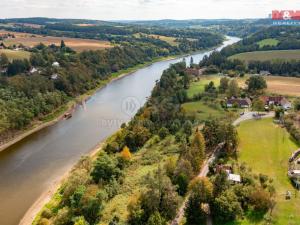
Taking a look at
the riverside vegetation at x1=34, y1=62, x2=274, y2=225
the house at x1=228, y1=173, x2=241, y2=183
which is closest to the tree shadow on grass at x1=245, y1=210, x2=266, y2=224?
the riverside vegetation at x1=34, y1=62, x2=274, y2=225

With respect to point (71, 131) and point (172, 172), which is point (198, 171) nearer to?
point (172, 172)

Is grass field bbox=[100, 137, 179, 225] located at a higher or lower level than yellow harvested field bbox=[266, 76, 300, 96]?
lower

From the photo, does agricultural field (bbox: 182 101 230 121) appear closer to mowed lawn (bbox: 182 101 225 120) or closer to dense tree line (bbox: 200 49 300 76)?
mowed lawn (bbox: 182 101 225 120)

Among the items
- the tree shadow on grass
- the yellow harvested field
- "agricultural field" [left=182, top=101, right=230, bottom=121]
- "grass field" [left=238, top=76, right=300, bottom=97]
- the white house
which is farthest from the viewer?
the white house

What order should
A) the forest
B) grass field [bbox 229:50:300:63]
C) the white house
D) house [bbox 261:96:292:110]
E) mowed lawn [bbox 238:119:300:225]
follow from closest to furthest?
mowed lawn [bbox 238:119:300:225] < house [bbox 261:96:292:110] < the white house < the forest < grass field [bbox 229:50:300:63]

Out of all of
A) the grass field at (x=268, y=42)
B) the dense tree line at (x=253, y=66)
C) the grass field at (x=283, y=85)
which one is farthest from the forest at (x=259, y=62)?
the grass field at (x=283, y=85)

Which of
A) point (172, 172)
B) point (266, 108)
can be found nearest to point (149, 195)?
point (172, 172)
